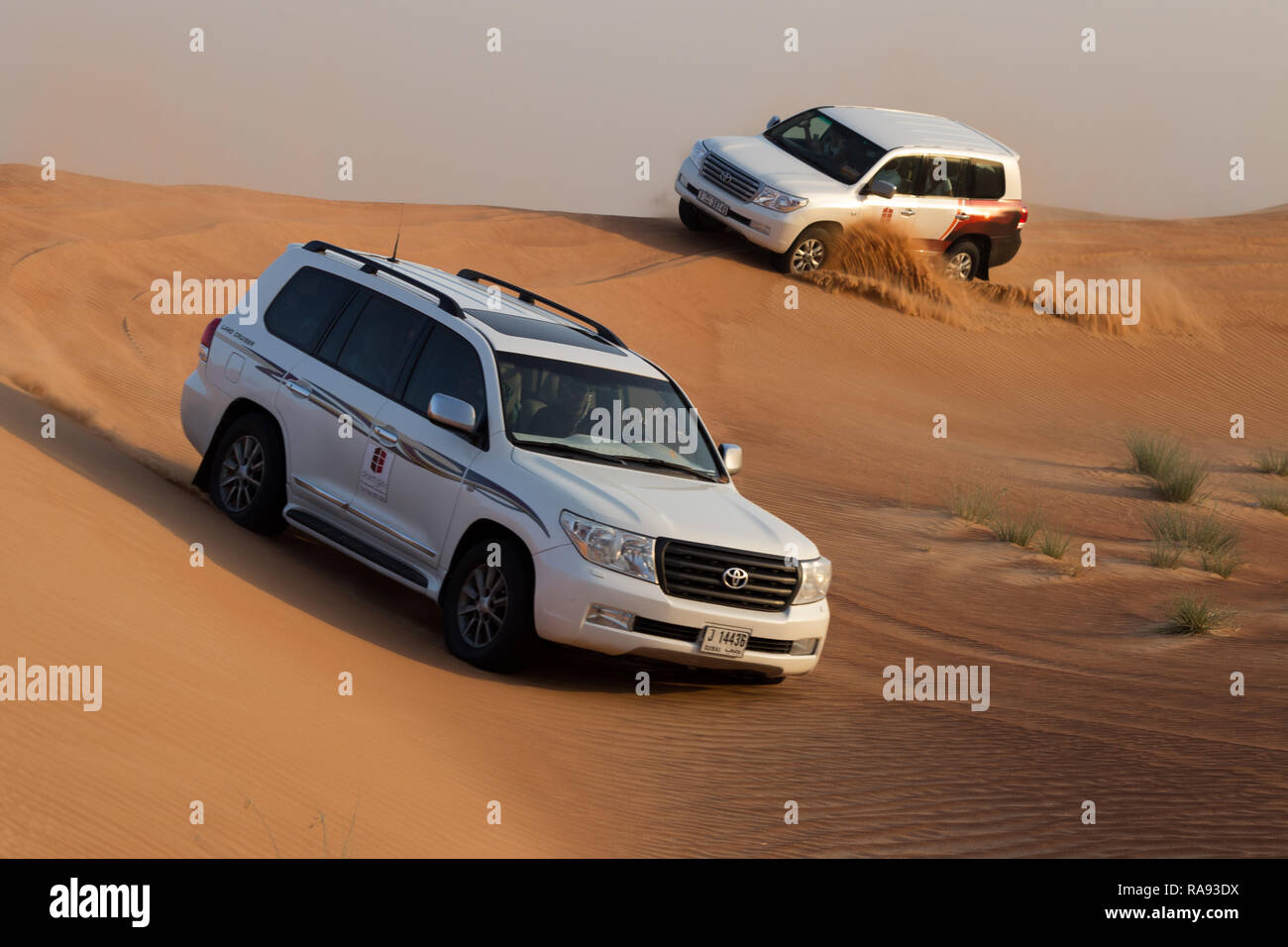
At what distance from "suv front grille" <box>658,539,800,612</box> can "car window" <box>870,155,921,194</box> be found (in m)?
15.2

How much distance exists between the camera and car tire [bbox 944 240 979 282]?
24.6 metres

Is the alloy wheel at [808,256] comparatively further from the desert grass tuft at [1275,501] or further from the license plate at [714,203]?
the desert grass tuft at [1275,501]

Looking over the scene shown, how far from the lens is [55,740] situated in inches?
231

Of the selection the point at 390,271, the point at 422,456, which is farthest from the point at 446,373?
the point at 390,271

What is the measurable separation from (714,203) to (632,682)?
49.9 ft

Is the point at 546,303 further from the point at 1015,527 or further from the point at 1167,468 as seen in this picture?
the point at 1167,468

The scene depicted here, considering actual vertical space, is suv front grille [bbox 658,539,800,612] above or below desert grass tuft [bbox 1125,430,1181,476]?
below

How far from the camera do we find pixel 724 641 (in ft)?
28.1

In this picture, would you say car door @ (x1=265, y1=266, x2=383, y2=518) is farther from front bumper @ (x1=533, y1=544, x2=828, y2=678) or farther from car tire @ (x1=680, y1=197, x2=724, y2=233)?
car tire @ (x1=680, y1=197, x2=724, y2=233)

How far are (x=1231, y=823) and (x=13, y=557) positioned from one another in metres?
6.05

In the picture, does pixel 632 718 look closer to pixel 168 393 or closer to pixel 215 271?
pixel 168 393

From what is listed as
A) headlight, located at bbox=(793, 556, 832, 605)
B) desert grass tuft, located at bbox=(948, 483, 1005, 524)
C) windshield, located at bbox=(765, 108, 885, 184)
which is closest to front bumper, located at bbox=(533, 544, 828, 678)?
headlight, located at bbox=(793, 556, 832, 605)
